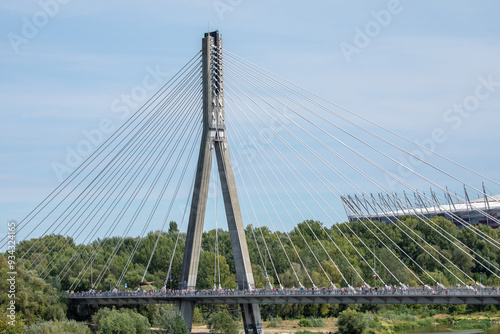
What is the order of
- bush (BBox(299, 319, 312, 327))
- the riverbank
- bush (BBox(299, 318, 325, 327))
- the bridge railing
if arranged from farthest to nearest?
bush (BBox(299, 319, 312, 327))
bush (BBox(299, 318, 325, 327))
the riverbank
the bridge railing

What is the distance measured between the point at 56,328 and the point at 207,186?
61.0 ft

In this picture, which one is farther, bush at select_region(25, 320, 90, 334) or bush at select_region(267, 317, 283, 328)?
bush at select_region(267, 317, 283, 328)

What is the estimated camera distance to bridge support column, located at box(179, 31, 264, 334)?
6119cm

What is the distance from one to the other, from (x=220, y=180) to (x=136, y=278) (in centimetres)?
3204

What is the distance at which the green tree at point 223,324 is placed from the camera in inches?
2648

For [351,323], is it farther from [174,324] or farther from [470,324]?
[174,324]

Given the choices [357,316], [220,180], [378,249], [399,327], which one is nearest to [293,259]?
[378,249]

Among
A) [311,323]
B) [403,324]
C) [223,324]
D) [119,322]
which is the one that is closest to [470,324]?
[403,324]

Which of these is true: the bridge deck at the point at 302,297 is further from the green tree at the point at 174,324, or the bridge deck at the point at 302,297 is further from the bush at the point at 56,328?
the bush at the point at 56,328

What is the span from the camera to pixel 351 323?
69.4 meters

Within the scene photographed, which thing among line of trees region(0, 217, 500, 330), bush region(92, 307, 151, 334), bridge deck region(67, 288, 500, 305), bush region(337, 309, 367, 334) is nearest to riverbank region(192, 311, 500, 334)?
bush region(337, 309, 367, 334)

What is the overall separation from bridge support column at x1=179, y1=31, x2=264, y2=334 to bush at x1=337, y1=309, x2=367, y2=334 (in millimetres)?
12098

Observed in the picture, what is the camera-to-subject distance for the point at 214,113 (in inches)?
2479

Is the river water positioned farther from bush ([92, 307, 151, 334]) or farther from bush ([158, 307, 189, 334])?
bush ([92, 307, 151, 334])
